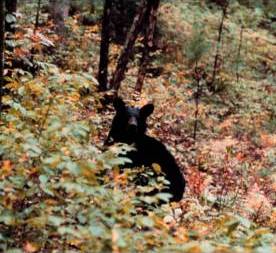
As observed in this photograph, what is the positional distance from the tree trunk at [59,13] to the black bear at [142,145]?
12.8 meters

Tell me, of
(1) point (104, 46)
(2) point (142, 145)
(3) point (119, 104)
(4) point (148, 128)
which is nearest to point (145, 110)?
(3) point (119, 104)

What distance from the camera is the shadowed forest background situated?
166 inches

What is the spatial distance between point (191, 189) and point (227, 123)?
7.82m

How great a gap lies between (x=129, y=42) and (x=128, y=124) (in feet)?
27.9

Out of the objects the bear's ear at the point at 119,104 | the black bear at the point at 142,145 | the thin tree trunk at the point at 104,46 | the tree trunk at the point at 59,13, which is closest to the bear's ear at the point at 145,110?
the black bear at the point at 142,145

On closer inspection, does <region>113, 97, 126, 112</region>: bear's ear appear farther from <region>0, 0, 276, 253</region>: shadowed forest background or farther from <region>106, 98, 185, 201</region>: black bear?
<region>0, 0, 276, 253</region>: shadowed forest background

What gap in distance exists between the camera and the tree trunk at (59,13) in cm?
1997

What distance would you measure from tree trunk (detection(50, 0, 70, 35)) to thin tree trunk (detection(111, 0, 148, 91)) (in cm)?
475

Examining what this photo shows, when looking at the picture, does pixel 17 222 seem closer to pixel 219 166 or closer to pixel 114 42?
pixel 219 166

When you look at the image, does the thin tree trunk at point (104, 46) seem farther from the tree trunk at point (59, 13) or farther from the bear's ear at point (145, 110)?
the bear's ear at point (145, 110)

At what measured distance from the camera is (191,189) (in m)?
Result: 10.4


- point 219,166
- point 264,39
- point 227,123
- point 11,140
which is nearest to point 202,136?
point 227,123

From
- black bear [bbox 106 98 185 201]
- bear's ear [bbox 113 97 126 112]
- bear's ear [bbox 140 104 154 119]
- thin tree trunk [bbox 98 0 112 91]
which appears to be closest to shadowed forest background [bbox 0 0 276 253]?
thin tree trunk [bbox 98 0 112 91]

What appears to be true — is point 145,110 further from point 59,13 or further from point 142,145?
point 59,13
